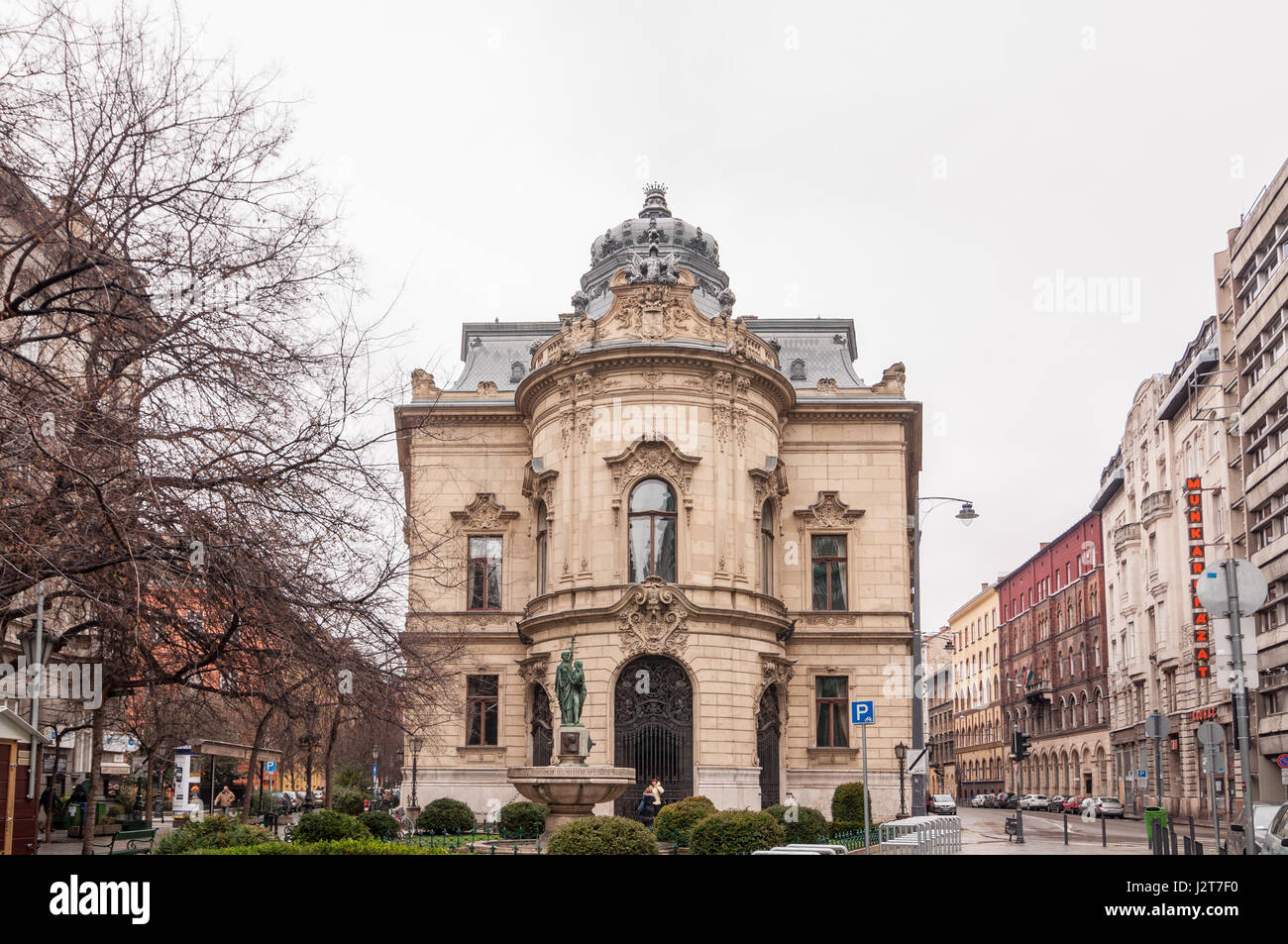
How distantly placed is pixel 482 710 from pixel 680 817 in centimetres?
1423

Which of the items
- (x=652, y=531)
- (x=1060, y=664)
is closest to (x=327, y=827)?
(x=652, y=531)

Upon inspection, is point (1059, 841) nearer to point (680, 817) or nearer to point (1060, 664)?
point (680, 817)

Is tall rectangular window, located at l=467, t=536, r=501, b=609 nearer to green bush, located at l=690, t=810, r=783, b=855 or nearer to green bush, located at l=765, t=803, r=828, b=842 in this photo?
green bush, located at l=765, t=803, r=828, b=842

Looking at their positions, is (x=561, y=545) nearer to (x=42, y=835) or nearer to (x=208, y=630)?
(x=42, y=835)

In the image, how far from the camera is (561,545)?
39750 millimetres

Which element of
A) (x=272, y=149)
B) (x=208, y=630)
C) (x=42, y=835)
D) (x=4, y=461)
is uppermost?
(x=272, y=149)

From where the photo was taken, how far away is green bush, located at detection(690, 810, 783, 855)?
79.4ft

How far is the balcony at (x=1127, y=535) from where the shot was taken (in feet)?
249

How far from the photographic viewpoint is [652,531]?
3909cm

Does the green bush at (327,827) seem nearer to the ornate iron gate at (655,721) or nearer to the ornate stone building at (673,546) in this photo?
the ornate stone building at (673,546)

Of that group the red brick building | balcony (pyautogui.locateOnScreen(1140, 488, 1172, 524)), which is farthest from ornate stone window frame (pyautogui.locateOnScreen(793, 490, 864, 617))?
the red brick building
